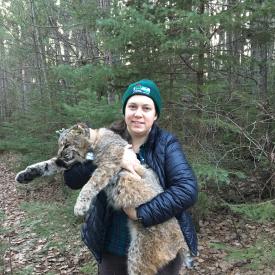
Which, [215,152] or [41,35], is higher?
[41,35]

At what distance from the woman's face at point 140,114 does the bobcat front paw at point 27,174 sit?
3.76ft

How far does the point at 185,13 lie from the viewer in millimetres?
5770

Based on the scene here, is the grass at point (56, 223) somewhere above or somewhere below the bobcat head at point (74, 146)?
below

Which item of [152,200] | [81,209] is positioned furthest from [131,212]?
[81,209]

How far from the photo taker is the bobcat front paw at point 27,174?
3.40 metres

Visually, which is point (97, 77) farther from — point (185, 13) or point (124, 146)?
point (124, 146)

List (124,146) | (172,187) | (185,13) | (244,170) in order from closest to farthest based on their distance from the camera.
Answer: (172,187) → (124,146) → (185,13) → (244,170)

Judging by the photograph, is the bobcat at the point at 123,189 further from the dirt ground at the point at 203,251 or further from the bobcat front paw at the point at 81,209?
the dirt ground at the point at 203,251

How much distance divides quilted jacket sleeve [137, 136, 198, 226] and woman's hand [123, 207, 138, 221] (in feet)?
0.19

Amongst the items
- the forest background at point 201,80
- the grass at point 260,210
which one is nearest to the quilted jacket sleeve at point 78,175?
the grass at point 260,210

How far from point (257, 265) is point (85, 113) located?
141 inches

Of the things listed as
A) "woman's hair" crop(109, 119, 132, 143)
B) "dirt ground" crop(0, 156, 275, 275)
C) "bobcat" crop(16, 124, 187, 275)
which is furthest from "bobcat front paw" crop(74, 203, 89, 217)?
"dirt ground" crop(0, 156, 275, 275)

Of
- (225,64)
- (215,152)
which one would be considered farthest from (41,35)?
(215,152)

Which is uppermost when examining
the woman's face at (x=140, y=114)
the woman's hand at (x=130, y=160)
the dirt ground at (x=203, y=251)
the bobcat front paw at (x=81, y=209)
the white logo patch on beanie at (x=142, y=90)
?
the white logo patch on beanie at (x=142, y=90)
